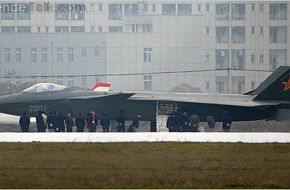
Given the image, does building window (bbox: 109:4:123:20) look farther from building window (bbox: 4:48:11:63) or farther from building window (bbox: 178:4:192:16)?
building window (bbox: 4:48:11:63)

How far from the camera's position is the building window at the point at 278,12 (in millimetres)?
63344

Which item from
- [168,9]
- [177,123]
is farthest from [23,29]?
[177,123]

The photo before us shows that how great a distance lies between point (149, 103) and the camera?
42688 mm

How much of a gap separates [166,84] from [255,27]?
6.99 meters

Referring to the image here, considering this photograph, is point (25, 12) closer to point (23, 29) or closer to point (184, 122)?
point (23, 29)

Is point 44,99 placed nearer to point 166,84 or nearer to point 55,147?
point 55,147

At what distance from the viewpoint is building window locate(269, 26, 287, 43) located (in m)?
63.6

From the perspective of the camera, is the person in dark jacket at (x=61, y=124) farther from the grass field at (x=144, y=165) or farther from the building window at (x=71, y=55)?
the building window at (x=71, y=55)

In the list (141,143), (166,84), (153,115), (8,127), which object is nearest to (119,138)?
(141,143)

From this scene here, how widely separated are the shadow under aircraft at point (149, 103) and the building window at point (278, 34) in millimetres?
19662

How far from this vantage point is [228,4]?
64.7 m

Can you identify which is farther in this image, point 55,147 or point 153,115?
point 153,115

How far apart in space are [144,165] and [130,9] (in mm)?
46499

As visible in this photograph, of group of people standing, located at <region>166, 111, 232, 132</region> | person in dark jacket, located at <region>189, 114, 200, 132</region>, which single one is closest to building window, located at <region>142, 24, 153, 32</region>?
group of people standing, located at <region>166, 111, 232, 132</region>
